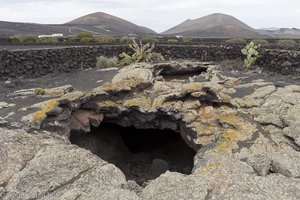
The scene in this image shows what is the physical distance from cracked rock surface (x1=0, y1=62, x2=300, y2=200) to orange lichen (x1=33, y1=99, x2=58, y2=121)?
30 mm

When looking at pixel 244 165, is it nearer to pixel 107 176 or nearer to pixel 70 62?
pixel 107 176

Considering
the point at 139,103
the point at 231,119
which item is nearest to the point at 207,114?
the point at 231,119

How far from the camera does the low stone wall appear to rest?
1986 centimetres

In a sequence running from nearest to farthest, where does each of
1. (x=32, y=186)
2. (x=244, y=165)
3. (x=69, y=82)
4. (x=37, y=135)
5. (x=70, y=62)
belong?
(x=32, y=186), (x=244, y=165), (x=37, y=135), (x=69, y=82), (x=70, y=62)

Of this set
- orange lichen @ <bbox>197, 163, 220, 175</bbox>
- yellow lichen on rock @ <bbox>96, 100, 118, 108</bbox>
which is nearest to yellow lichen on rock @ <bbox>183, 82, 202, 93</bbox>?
yellow lichen on rock @ <bbox>96, 100, 118, 108</bbox>

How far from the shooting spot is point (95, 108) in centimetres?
1379

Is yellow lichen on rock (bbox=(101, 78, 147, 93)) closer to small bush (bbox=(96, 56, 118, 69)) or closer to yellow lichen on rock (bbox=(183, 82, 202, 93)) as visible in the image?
yellow lichen on rock (bbox=(183, 82, 202, 93))

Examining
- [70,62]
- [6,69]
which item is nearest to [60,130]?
[6,69]

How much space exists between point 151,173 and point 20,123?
500 centimetres

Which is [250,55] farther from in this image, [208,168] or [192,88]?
[208,168]

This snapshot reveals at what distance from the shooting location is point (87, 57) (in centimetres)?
2345

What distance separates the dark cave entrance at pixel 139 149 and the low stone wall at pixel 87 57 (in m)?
6.36

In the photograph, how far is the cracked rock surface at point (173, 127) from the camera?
834 cm

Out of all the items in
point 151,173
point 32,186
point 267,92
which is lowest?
point 151,173
